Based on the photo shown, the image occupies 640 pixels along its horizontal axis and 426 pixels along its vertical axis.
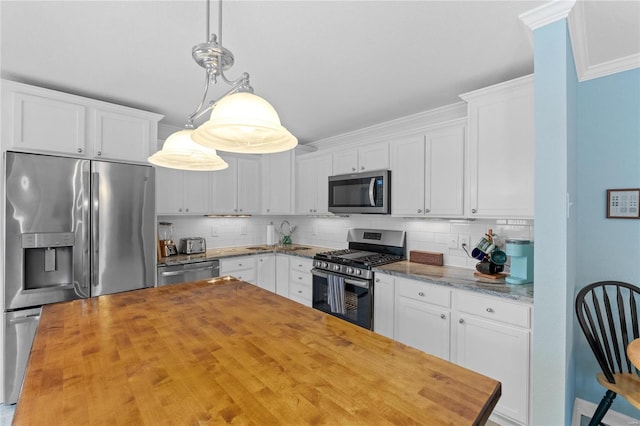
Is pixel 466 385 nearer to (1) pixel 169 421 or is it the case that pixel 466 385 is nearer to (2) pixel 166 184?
(1) pixel 169 421

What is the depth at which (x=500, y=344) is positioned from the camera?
199 cm

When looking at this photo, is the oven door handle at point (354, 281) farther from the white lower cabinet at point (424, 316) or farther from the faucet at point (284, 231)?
the faucet at point (284, 231)

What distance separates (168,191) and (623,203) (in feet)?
13.3

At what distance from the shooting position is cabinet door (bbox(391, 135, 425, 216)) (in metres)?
2.80

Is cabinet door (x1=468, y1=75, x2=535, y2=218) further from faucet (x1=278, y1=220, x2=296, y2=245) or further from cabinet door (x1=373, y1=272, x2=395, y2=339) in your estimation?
faucet (x1=278, y1=220, x2=296, y2=245)

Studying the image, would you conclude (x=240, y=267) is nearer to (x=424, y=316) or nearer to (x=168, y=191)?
(x=168, y=191)

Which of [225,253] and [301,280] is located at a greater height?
[225,253]

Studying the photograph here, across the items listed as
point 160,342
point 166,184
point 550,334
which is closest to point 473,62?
point 550,334

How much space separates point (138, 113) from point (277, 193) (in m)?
1.94

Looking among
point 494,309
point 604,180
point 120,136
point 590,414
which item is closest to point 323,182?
point 120,136

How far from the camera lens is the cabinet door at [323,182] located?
3717 mm

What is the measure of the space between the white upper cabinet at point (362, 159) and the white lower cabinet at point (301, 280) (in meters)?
1.19

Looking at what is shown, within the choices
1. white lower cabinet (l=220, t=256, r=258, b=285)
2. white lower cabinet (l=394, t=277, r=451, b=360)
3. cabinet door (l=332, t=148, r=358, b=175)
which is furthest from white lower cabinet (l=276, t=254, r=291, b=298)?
white lower cabinet (l=394, t=277, r=451, b=360)

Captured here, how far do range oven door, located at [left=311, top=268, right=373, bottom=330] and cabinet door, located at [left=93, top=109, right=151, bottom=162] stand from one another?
217 cm
